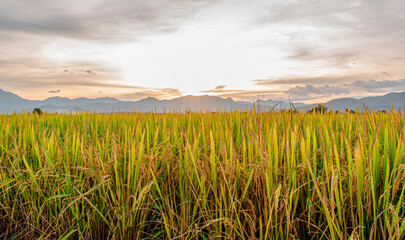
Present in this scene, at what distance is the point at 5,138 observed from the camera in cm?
365

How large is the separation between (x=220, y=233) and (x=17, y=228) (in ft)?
7.13

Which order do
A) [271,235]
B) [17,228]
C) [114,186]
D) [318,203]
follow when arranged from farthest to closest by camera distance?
[17,228]
[114,186]
[318,203]
[271,235]

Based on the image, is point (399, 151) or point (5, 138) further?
point (5, 138)

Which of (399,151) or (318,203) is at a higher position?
(399,151)

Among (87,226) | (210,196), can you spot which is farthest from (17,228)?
(210,196)

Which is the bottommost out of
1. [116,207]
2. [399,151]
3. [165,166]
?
[116,207]

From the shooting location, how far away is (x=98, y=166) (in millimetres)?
2307

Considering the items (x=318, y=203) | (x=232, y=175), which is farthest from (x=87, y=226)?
(x=318, y=203)

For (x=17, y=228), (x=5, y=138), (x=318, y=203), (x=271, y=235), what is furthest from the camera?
(x=5, y=138)

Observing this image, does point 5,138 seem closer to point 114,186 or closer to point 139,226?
point 114,186

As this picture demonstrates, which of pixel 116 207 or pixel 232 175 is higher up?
pixel 232 175

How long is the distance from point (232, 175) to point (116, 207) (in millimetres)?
895

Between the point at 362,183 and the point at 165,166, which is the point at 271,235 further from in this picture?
the point at 165,166

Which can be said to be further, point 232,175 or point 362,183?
point 232,175
